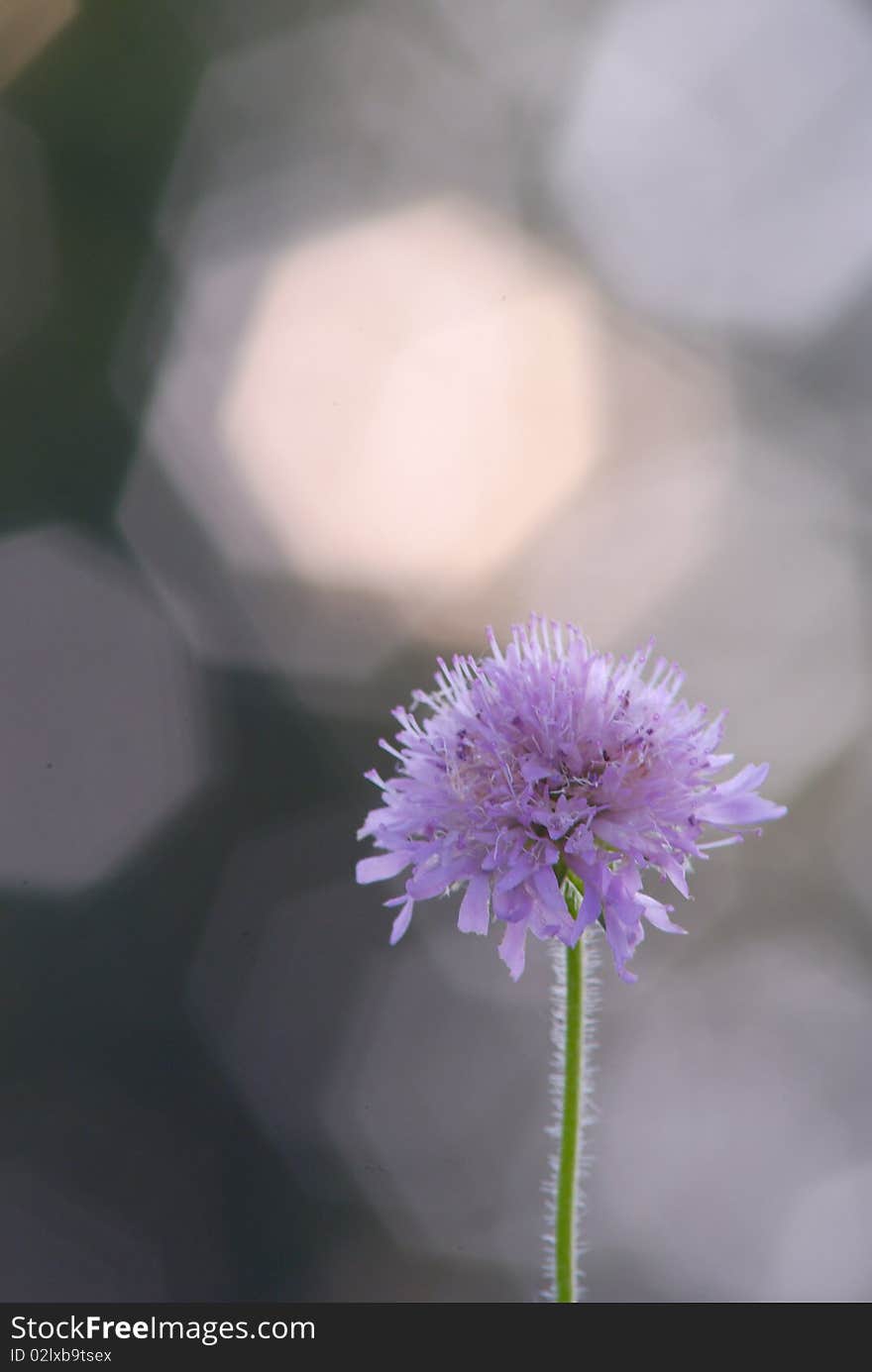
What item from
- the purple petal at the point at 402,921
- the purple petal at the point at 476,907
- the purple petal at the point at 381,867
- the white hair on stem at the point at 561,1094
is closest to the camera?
the white hair on stem at the point at 561,1094

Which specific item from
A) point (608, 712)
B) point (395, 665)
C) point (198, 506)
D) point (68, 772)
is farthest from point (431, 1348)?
point (198, 506)

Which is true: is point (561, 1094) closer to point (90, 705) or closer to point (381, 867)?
point (381, 867)

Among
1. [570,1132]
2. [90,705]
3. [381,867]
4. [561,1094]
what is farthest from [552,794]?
[90,705]

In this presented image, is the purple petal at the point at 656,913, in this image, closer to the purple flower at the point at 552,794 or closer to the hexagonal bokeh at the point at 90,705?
the purple flower at the point at 552,794

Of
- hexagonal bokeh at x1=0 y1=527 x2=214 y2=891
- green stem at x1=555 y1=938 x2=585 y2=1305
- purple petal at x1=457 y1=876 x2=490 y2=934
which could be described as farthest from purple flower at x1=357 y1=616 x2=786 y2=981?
hexagonal bokeh at x1=0 y1=527 x2=214 y2=891

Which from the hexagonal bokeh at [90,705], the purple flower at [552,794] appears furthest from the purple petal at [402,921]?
the hexagonal bokeh at [90,705]

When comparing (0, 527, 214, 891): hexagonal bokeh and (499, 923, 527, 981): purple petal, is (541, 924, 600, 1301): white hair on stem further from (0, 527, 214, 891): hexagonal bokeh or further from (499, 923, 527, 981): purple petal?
(0, 527, 214, 891): hexagonal bokeh

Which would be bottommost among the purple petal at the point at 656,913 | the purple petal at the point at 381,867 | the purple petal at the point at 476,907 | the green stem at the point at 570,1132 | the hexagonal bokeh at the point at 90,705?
the green stem at the point at 570,1132
